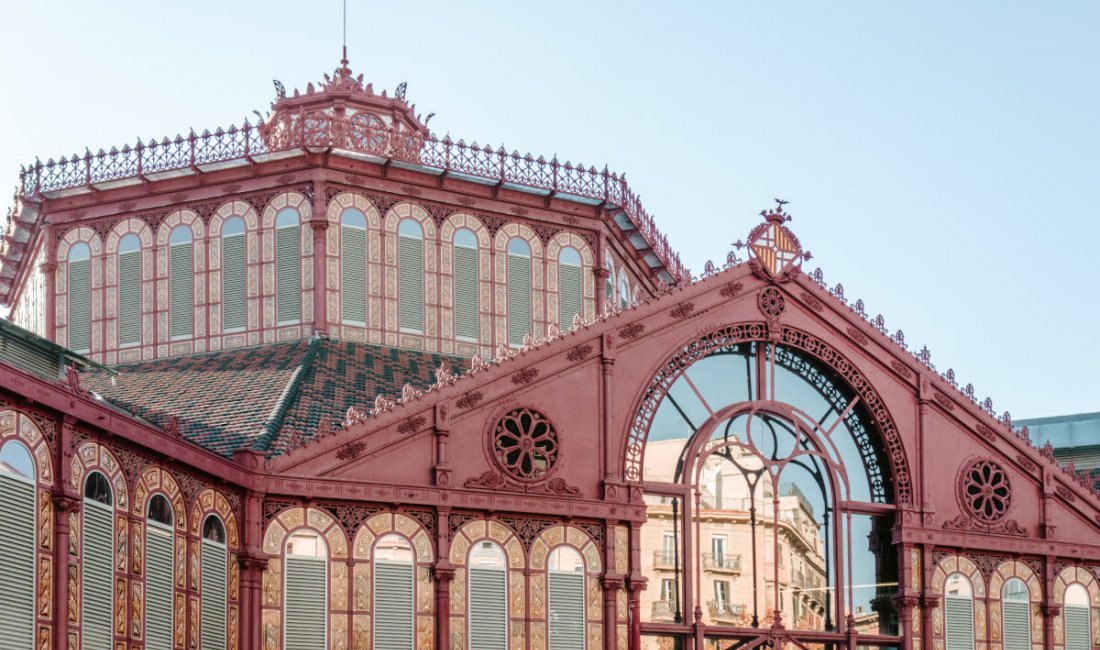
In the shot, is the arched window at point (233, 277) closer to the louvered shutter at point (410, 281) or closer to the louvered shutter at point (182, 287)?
the louvered shutter at point (182, 287)

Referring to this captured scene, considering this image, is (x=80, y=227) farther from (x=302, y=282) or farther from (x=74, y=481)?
(x=74, y=481)

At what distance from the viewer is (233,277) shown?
55156mm

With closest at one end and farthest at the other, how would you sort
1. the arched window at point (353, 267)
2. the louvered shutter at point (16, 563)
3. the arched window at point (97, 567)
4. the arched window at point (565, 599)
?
the louvered shutter at point (16, 563), the arched window at point (97, 567), the arched window at point (565, 599), the arched window at point (353, 267)

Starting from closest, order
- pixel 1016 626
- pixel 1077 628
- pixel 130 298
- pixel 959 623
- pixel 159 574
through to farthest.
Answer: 1. pixel 159 574
2. pixel 959 623
3. pixel 1016 626
4. pixel 1077 628
5. pixel 130 298

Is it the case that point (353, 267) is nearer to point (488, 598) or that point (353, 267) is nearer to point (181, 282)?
point (181, 282)

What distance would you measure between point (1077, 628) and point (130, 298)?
87.6 ft

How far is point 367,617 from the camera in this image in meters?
45.3

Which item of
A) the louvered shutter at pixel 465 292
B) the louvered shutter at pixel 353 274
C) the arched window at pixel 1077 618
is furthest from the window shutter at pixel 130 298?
the arched window at pixel 1077 618

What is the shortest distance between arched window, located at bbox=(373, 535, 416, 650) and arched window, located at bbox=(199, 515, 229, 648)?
3.89 m

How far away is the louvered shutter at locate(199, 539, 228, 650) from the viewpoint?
41969mm

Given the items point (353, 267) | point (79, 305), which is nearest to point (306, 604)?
point (353, 267)

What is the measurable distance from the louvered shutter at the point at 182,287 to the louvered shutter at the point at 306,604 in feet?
39.9


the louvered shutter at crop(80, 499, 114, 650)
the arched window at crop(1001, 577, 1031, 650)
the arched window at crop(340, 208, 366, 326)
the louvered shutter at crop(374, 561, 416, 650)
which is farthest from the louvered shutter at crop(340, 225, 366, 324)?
the arched window at crop(1001, 577, 1031, 650)

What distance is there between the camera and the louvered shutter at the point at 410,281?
181 feet
